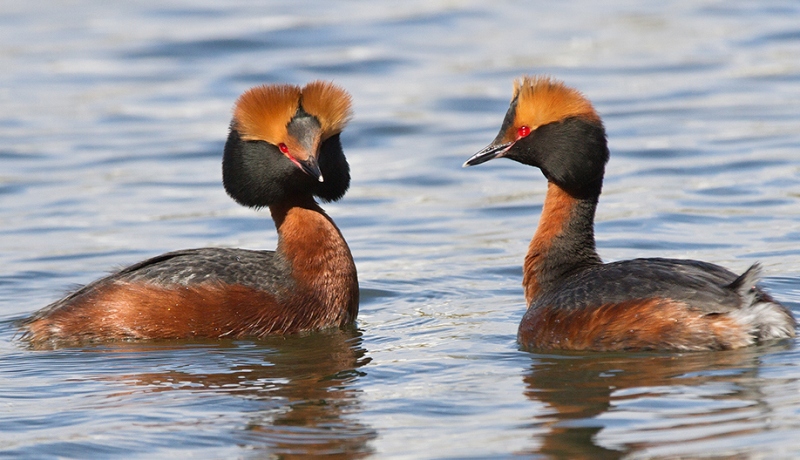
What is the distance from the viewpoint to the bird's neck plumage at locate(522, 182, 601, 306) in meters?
9.10

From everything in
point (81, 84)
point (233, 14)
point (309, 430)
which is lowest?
point (309, 430)

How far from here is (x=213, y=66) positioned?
20.2m

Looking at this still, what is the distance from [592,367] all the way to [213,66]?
13265mm

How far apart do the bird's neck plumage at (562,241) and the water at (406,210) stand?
0.47 metres

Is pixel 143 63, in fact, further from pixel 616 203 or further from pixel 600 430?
pixel 600 430

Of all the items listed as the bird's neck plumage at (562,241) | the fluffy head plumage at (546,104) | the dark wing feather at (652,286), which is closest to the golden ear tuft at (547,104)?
the fluffy head plumage at (546,104)

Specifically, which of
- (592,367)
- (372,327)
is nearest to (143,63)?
(372,327)

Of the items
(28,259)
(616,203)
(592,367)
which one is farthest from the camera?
(616,203)

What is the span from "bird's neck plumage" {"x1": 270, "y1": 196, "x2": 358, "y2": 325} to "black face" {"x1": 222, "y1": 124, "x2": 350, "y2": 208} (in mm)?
149

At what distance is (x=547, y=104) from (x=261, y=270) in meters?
2.27

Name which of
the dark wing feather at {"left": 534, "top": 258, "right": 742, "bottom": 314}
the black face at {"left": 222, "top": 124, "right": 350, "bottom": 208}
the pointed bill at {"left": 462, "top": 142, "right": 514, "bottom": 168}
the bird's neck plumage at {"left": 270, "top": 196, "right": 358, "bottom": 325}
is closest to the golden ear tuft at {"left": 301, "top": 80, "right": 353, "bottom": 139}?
the black face at {"left": 222, "top": 124, "right": 350, "bottom": 208}

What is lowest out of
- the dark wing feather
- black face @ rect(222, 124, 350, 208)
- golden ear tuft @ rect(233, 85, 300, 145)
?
the dark wing feather

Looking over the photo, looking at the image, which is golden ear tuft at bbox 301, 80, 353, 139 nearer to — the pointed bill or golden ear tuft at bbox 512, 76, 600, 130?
the pointed bill

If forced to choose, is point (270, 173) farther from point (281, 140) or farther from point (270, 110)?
point (270, 110)
